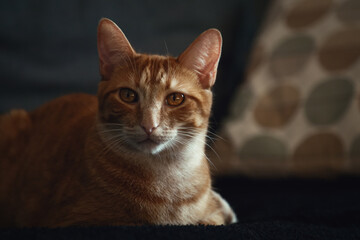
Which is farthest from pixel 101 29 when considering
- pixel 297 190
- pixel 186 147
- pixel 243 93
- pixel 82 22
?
pixel 297 190

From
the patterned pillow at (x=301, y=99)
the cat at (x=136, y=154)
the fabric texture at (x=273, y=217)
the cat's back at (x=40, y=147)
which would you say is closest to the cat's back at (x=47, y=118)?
the cat's back at (x=40, y=147)

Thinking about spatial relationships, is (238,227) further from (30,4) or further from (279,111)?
(30,4)

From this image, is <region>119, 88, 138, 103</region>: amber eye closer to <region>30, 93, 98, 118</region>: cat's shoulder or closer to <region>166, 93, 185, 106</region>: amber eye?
<region>166, 93, 185, 106</region>: amber eye

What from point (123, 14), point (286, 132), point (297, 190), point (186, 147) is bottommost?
point (297, 190)

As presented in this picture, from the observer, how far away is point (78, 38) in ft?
5.88

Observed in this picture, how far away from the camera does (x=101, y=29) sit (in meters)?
1.05

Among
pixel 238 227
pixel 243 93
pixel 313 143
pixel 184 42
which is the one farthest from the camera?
pixel 184 42

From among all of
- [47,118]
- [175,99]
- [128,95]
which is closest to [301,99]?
[175,99]

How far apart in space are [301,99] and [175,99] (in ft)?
2.76

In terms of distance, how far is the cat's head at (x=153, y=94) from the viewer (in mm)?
980

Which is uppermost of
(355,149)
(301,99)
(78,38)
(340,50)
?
(340,50)

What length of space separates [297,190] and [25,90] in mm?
1384

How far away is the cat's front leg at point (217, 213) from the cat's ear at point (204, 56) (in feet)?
1.27

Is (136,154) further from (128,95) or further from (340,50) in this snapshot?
(340,50)
